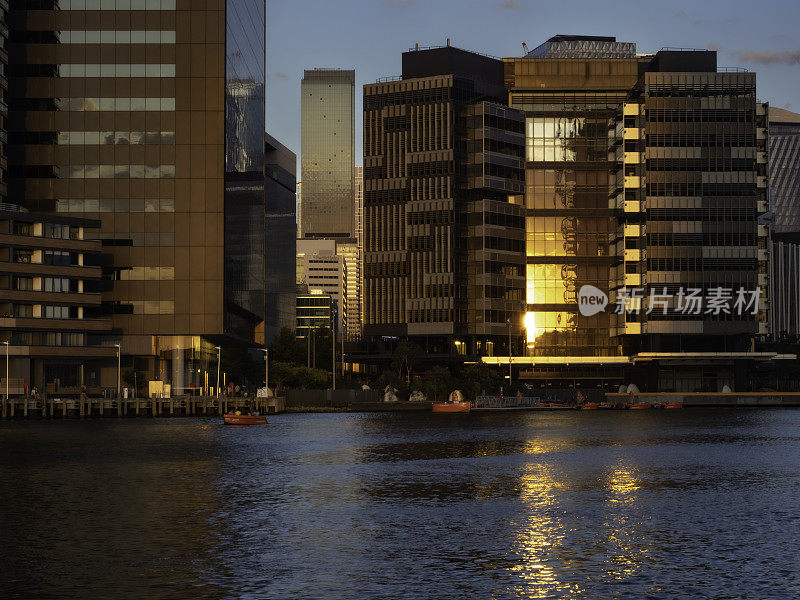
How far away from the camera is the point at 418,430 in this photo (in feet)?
432

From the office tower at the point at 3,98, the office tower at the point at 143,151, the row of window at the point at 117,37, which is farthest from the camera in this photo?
the row of window at the point at 117,37

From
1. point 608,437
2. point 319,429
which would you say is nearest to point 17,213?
point 319,429

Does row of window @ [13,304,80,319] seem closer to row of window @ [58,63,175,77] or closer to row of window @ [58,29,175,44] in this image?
row of window @ [58,63,175,77]

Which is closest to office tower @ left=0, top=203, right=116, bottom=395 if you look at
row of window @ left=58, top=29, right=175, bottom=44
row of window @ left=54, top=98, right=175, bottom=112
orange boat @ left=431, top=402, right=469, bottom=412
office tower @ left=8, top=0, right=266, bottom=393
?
office tower @ left=8, top=0, right=266, bottom=393

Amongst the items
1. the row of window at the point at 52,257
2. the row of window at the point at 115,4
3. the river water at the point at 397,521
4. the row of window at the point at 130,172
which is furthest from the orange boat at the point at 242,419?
the row of window at the point at 115,4

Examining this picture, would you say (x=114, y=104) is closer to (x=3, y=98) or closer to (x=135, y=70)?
(x=135, y=70)

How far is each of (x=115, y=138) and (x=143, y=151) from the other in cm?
505

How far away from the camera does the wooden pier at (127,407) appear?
518 ft

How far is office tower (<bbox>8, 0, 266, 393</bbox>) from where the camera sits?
192 meters

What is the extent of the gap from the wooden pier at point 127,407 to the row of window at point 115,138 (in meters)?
44.9

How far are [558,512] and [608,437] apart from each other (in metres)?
66.0

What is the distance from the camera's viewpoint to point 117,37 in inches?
7564

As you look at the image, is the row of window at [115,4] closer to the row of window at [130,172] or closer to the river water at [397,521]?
the row of window at [130,172]

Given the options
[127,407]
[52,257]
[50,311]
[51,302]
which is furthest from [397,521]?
[52,257]
